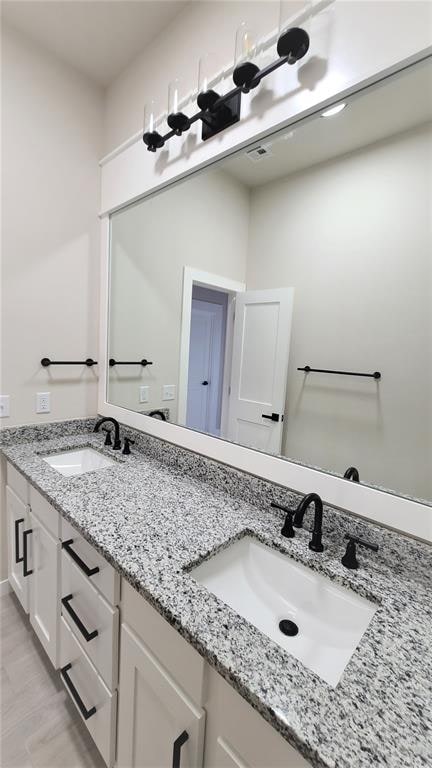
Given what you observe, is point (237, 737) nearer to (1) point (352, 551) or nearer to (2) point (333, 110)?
(1) point (352, 551)

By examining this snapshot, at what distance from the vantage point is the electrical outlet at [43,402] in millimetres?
1868

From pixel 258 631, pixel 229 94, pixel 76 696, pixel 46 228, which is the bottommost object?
pixel 76 696

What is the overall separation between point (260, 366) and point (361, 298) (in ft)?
1.73

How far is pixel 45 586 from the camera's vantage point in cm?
137

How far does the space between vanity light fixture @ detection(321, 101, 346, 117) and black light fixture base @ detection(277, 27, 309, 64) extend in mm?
158

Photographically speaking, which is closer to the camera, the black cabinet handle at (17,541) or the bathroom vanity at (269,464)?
the bathroom vanity at (269,464)

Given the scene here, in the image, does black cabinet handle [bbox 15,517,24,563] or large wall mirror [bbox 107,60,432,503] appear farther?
black cabinet handle [bbox 15,517,24,563]

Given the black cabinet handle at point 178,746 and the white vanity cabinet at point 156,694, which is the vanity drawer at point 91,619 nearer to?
the white vanity cabinet at point 156,694

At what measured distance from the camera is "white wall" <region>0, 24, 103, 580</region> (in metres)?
1.67

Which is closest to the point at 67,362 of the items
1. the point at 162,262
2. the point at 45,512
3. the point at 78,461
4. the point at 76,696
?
the point at 78,461

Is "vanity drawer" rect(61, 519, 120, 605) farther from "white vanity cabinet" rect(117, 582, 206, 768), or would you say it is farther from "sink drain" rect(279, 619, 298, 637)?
"sink drain" rect(279, 619, 298, 637)

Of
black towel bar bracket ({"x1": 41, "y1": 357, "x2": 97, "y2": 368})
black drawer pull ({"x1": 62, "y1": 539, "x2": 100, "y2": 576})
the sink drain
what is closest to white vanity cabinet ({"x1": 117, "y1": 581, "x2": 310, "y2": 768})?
black drawer pull ({"x1": 62, "y1": 539, "x2": 100, "y2": 576})

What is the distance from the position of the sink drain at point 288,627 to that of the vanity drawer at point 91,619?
467mm

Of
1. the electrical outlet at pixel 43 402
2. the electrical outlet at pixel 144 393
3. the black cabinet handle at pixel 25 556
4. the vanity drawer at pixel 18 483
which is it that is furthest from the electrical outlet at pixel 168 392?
the black cabinet handle at pixel 25 556
